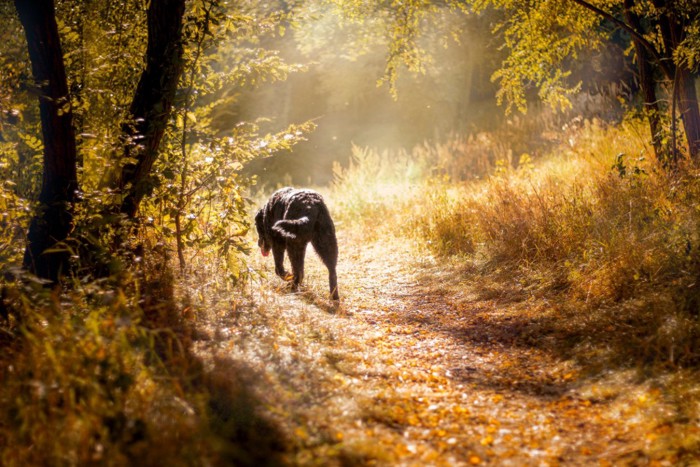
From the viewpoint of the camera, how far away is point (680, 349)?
2918 millimetres

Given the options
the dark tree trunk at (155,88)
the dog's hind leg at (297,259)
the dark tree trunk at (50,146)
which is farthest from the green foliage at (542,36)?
the dark tree trunk at (50,146)

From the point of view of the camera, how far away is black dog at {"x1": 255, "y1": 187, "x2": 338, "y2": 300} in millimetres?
4820

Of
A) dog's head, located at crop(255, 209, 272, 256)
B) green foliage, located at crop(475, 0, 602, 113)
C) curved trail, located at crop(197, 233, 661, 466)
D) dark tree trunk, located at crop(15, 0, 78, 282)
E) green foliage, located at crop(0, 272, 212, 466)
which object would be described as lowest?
curved trail, located at crop(197, 233, 661, 466)

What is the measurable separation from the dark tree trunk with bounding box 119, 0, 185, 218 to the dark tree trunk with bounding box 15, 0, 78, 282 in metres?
0.45

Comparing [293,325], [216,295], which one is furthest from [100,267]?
[293,325]

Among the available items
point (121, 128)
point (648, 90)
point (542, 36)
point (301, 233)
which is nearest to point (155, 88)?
point (121, 128)

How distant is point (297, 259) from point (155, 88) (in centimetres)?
209

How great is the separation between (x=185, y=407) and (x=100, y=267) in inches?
74.9

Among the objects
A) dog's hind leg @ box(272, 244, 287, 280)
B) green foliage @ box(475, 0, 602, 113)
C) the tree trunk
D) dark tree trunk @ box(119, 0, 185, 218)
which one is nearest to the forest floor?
dog's hind leg @ box(272, 244, 287, 280)

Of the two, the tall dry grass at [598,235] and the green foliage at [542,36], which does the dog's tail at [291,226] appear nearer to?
the tall dry grass at [598,235]

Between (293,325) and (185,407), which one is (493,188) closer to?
(293,325)

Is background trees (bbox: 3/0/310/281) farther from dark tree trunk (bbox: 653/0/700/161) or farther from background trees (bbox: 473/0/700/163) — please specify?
dark tree trunk (bbox: 653/0/700/161)

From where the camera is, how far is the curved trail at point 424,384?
236 cm

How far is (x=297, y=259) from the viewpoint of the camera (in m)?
4.96
